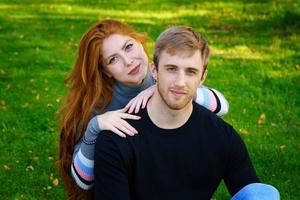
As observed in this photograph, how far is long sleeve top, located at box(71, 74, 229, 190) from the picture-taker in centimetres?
395

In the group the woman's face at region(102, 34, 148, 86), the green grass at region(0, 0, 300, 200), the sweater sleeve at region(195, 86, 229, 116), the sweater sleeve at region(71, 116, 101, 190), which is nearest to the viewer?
the sweater sleeve at region(71, 116, 101, 190)

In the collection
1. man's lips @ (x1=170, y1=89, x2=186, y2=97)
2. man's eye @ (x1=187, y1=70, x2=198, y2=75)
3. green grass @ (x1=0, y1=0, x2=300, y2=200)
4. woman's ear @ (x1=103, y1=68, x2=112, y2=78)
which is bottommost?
green grass @ (x1=0, y1=0, x2=300, y2=200)

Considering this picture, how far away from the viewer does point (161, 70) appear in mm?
3566

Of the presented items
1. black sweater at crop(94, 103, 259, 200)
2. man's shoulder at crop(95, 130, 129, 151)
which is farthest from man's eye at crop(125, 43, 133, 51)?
man's shoulder at crop(95, 130, 129, 151)

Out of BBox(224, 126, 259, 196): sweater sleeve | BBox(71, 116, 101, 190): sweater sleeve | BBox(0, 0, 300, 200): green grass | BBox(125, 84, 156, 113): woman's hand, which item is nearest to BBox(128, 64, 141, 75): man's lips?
BBox(125, 84, 156, 113): woman's hand

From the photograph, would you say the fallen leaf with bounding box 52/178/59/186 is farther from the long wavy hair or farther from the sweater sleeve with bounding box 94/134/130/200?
the sweater sleeve with bounding box 94/134/130/200

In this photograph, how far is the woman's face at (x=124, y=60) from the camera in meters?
4.30

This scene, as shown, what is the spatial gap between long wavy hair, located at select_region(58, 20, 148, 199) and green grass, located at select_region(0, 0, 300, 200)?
1.56 m

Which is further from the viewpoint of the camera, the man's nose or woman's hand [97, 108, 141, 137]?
woman's hand [97, 108, 141, 137]

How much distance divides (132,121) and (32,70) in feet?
19.4

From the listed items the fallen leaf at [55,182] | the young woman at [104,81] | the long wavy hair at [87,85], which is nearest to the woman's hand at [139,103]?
the young woman at [104,81]

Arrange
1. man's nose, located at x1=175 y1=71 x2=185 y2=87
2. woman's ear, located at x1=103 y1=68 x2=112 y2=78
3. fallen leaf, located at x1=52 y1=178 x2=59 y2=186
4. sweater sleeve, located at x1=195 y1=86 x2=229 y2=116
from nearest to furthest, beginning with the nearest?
man's nose, located at x1=175 y1=71 x2=185 y2=87 < sweater sleeve, located at x1=195 y1=86 x2=229 y2=116 < woman's ear, located at x1=103 y1=68 x2=112 y2=78 < fallen leaf, located at x1=52 y1=178 x2=59 y2=186

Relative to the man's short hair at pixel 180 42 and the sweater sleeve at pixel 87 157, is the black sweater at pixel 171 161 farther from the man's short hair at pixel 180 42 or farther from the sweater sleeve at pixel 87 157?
the man's short hair at pixel 180 42

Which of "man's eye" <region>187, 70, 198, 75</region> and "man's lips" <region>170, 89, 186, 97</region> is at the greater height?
"man's eye" <region>187, 70, 198, 75</region>
